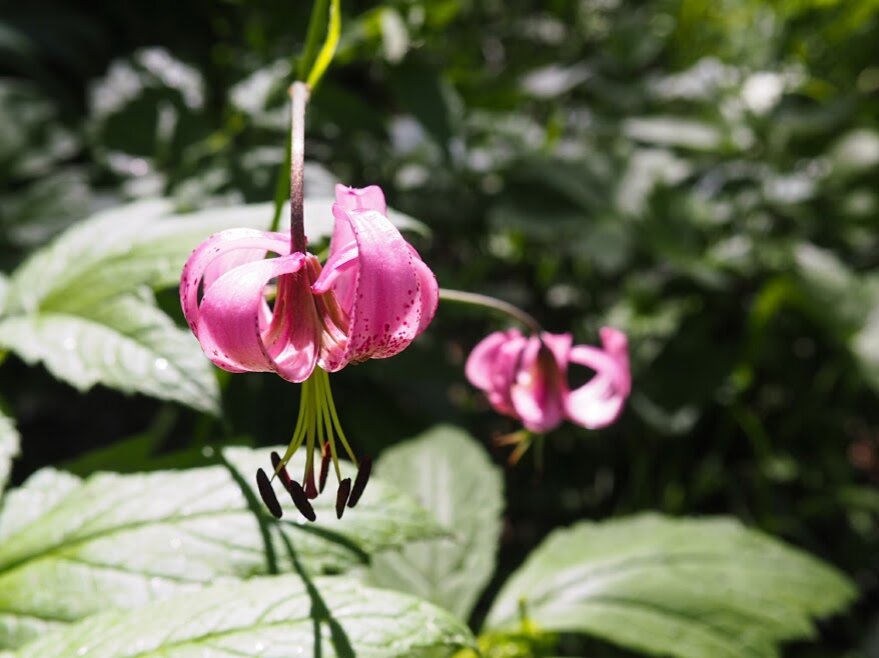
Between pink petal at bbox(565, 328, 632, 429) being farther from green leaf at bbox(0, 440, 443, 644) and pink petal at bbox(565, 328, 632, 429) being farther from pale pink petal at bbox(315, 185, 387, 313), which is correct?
pale pink petal at bbox(315, 185, 387, 313)

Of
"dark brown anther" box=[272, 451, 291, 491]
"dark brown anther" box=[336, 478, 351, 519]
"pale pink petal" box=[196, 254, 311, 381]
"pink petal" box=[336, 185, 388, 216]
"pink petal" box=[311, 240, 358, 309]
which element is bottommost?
"dark brown anther" box=[336, 478, 351, 519]

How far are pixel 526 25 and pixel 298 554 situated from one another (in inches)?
86.5

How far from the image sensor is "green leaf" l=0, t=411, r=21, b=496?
88 centimetres

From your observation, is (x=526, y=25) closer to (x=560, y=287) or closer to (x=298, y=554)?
(x=560, y=287)

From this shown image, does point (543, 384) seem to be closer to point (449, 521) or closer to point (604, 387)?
point (604, 387)

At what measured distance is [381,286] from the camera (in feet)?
2.26

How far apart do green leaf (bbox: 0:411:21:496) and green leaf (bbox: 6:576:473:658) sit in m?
0.17

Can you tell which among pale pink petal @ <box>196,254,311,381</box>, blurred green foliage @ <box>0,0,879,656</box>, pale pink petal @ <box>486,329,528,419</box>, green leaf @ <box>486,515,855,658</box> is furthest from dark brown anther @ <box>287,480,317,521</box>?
blurred green foliage @ <box>0,0,879,656</box>

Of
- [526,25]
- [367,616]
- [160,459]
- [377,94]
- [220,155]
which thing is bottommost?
[367,616]

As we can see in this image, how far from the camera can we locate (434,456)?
1.36 meters

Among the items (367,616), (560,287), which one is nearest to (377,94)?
(560,287)

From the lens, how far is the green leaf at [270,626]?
2.44ft

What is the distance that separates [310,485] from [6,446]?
325 millimetres

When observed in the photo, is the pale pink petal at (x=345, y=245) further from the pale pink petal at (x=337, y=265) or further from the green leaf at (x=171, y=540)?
the green leaf at (x=171, y=540)
